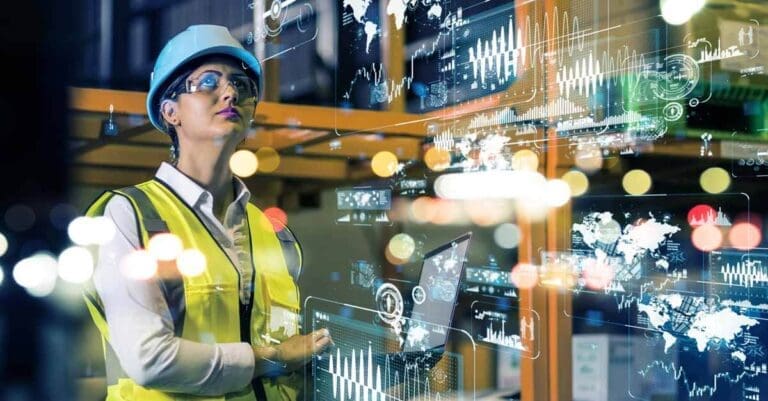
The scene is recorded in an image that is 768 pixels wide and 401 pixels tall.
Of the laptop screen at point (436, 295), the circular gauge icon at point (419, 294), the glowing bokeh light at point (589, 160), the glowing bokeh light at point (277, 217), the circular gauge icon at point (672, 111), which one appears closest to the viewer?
the circular gauge icon at point (672, 111)

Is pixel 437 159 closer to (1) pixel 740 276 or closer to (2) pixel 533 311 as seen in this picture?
(2) pixel 533 311

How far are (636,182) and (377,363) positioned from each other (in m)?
0.96

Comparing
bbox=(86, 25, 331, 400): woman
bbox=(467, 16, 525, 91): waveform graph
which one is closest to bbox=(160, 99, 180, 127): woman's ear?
bbox=(86, 25, 331, 400): woman

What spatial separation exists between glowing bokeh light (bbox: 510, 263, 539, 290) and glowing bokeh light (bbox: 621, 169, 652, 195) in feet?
0.89

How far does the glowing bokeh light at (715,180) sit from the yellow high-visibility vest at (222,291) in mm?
1372

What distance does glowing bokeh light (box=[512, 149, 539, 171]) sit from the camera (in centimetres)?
155

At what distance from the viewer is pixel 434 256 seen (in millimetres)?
1832

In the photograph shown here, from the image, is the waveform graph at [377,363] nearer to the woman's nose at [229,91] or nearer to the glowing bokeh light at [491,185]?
the glowing bokeh light at [491,185]

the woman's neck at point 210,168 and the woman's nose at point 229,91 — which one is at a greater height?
the woman's nose at point 229,91

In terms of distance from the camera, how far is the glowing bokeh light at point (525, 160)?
1.55m

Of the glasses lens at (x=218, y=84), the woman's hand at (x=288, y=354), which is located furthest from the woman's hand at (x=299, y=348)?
the glasses lens at (x=218, y=84)

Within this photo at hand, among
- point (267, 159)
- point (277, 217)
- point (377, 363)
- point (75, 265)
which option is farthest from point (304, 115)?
point (75, 265)

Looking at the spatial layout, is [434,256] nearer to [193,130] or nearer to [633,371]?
[633,371]

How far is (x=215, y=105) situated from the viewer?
2.45 meters
